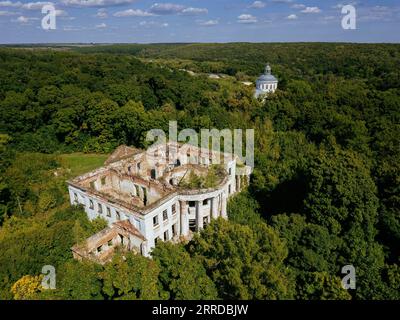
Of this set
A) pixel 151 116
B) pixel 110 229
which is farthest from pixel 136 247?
pixel 151 116

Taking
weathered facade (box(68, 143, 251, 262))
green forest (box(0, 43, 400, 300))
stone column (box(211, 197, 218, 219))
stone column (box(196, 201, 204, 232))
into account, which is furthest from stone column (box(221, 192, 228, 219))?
stone column (box(196, 201, 204, 232))

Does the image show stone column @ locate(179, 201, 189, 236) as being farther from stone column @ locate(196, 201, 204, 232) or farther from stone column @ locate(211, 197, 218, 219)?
stone column @ locate(211, 197, 218, 219)

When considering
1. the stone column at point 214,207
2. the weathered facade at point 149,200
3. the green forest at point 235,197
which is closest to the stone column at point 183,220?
the weathered facade at point 149,200

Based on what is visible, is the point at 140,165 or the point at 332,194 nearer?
the point at 332,194

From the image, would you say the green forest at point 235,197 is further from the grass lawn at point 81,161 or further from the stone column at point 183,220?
the stone column at point 183,220

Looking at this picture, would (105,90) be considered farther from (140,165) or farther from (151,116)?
(140,165)

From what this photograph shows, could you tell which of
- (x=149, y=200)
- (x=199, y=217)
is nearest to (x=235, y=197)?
(x=199, y=217)
